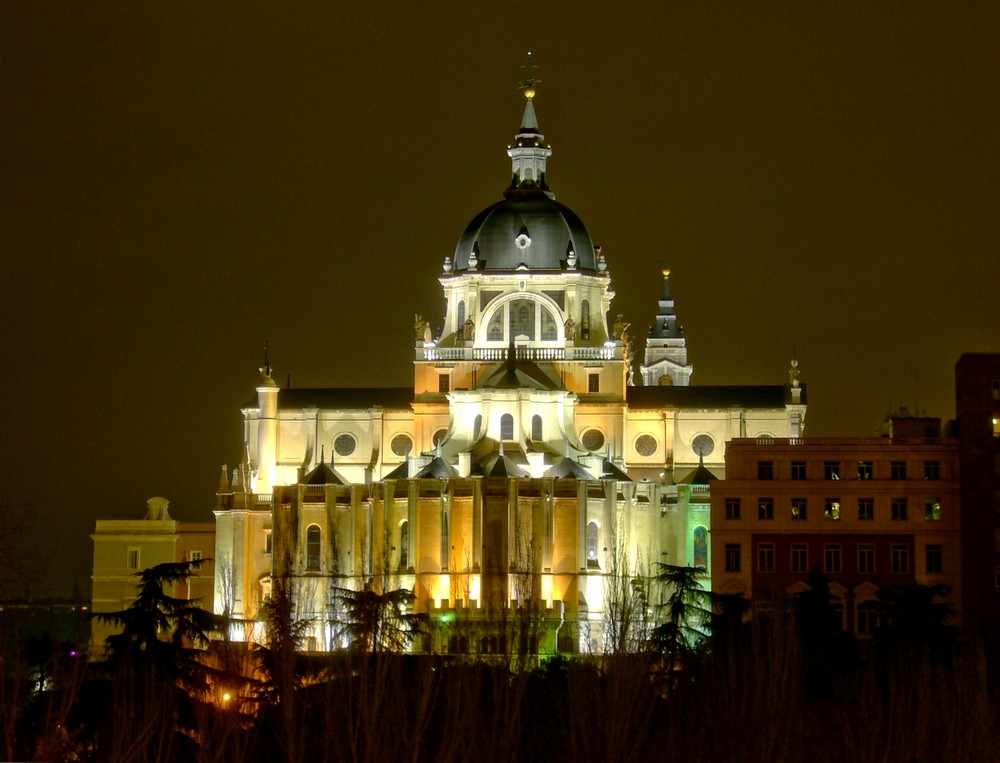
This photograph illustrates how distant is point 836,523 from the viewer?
129 m

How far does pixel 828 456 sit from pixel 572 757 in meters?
60.7

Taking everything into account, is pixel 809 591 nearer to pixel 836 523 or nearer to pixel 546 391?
pixel 836 523

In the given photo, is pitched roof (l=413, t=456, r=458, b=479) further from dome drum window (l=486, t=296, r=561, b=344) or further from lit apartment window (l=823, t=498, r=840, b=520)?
lit apartment window (l=823, t=498, r=840, b=520)

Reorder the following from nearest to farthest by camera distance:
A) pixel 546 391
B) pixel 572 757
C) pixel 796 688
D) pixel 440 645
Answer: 1. pixel 572 757
2. pixel 796 688
3. pixel 440 645
4. pixel 546 391

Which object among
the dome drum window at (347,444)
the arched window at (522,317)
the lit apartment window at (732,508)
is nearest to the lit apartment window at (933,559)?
the lit apartment window at (732,508)

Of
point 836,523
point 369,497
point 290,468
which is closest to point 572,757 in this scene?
point 836,523

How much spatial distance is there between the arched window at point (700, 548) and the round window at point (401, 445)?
20.7 m

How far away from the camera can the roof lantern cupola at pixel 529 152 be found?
521 feet

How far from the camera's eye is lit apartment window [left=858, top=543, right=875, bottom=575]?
420 ft

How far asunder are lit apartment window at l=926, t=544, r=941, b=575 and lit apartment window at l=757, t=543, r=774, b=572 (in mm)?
8102

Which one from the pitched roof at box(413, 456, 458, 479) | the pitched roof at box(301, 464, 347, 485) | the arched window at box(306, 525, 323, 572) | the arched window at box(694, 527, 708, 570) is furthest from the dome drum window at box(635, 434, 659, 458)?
the arched window at box(306, 525, 323, 572)

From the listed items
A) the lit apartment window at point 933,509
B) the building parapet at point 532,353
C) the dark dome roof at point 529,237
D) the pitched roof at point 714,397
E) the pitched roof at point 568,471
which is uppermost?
the dark dome roof at point 529,237

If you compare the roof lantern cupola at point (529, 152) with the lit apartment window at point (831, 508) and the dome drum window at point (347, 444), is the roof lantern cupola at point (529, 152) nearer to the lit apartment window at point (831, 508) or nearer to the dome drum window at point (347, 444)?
the dome drum window at point (347, 444)

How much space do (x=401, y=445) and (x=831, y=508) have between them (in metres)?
33.1
